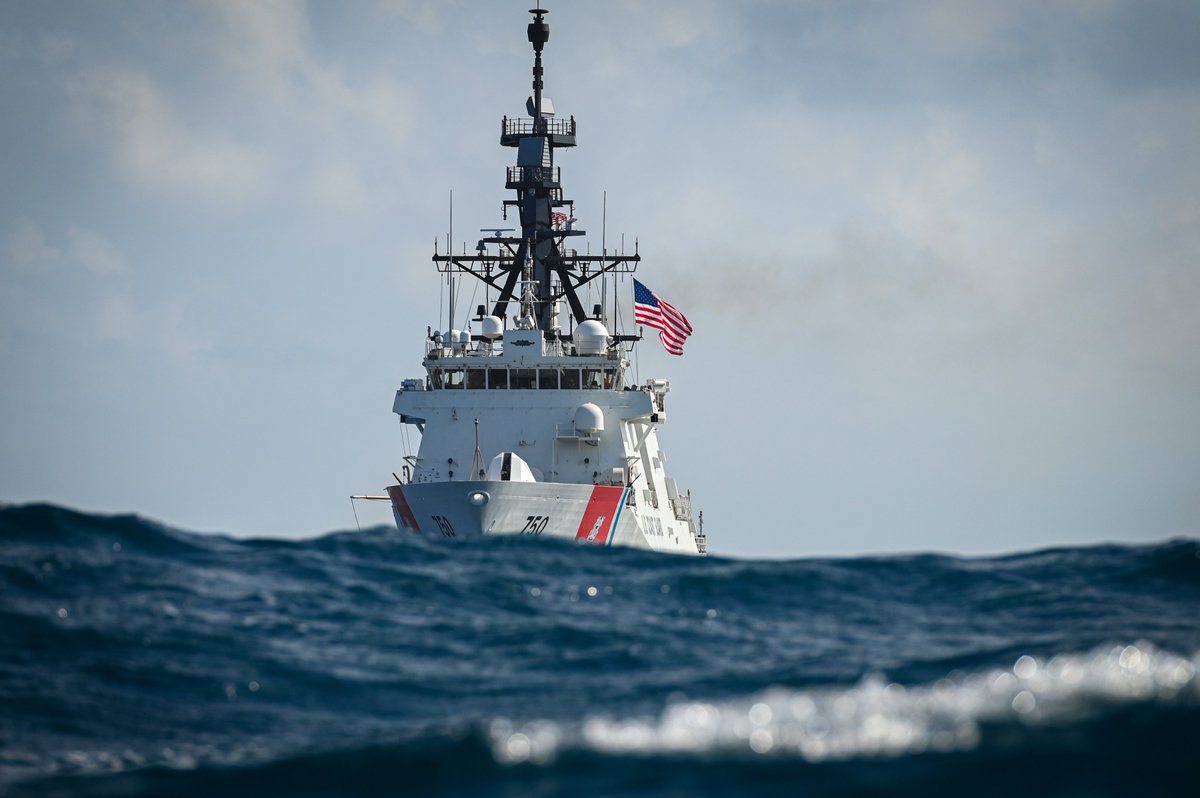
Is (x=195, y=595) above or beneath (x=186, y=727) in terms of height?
above

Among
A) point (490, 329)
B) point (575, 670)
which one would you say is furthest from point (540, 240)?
point (575, 670)

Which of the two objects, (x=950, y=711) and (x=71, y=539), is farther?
(x=71, y=539)

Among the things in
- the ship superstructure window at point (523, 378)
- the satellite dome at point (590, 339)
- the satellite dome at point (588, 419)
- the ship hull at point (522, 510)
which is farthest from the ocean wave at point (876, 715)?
the satellite dome at point (590, 339)

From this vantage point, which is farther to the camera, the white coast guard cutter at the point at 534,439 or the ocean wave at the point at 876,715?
the white coast guard cutter at the point at 534,439

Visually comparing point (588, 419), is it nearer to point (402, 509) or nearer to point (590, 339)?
point (590, 339)

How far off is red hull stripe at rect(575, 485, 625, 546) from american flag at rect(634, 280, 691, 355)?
578cm

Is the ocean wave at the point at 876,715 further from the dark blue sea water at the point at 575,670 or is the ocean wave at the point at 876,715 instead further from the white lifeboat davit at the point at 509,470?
the white lifeboat davit at the point at 509,470

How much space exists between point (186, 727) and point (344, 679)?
199cm

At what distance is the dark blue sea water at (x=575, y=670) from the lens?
11.9 metres

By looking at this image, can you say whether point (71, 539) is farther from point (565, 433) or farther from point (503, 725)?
point (565, 433)

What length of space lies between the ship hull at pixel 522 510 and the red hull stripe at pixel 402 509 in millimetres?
27

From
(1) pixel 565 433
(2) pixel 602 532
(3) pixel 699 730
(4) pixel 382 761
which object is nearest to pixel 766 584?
(3) pixel 699 730

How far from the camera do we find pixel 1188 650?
15.1m

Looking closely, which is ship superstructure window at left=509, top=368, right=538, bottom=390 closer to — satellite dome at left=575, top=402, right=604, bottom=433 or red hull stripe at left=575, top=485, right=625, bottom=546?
satellite dome at left=575, top=402, right=604, bottom=433
